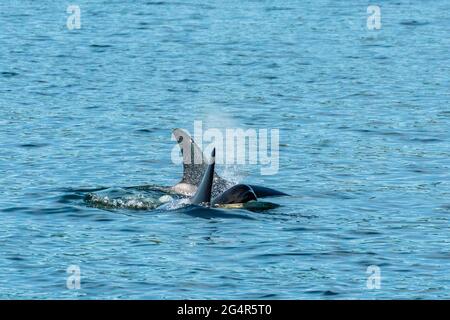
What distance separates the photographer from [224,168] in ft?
109

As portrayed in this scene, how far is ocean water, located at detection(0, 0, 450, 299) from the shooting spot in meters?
22.2

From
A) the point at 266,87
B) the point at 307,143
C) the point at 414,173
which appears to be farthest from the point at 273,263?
the point at 266,87

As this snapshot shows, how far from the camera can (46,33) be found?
57562 mm

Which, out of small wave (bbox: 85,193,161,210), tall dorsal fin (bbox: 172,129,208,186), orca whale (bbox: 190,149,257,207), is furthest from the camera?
tall dorsal fin (bbox: 172,129,208,186)

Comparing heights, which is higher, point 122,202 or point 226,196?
point 226,196

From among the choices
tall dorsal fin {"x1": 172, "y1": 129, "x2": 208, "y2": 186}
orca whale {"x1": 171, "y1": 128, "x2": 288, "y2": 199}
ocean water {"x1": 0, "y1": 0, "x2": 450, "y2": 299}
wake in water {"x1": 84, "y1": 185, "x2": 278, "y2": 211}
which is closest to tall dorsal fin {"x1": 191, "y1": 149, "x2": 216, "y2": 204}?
wake in water {"x1": 84, "y1": 185, "x2": 278, "y2": 211}

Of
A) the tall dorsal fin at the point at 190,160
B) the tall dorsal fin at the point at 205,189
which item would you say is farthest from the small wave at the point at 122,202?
the tall dorsal fin at the point at 190,160

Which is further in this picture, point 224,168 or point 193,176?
point 224,168

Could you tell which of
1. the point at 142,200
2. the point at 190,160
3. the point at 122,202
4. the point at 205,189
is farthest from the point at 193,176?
the point at 205,189

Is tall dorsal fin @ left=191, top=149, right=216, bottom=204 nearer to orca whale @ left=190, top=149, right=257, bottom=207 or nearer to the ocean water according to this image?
orca whale @ left=190, top=149, right=257, bottom=207

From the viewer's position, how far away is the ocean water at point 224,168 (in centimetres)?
2216

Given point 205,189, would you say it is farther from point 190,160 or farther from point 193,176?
point 190,160
